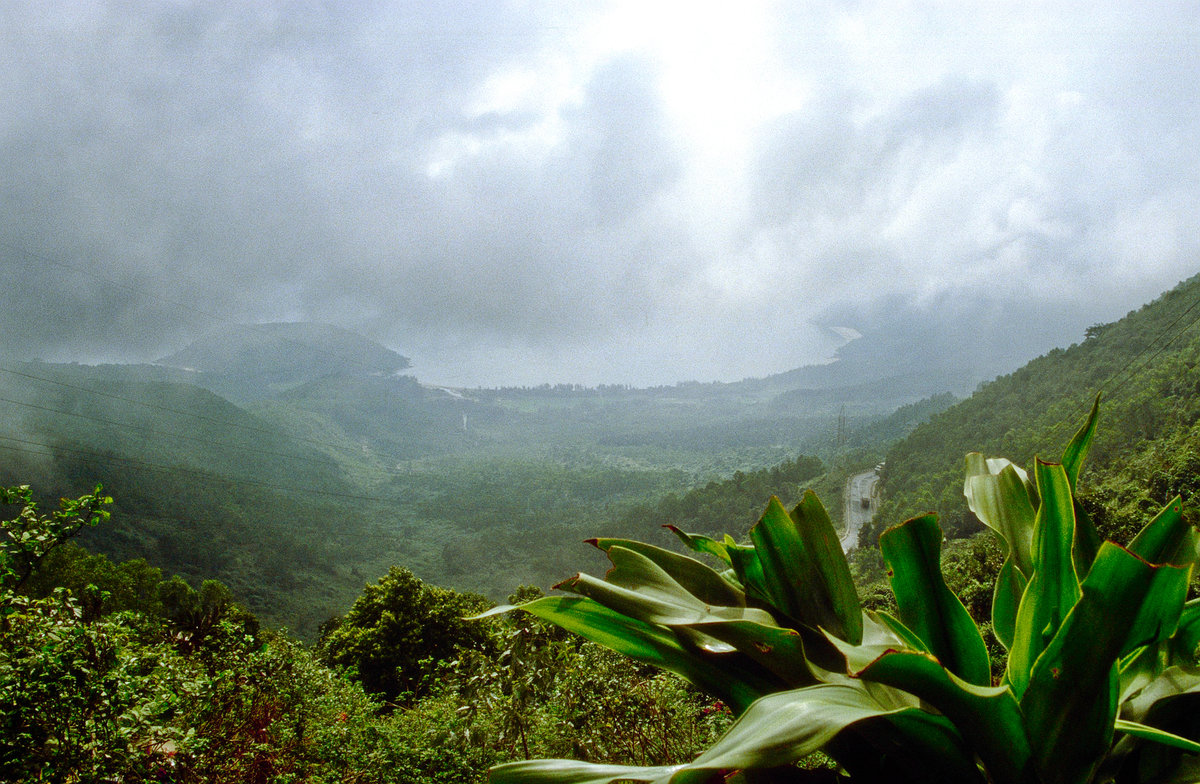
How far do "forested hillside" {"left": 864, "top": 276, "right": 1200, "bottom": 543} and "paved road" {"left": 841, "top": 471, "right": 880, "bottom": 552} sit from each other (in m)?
2.61

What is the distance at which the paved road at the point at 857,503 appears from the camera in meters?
45.0

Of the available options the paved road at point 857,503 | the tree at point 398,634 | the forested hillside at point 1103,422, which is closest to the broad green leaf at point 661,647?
the tree at point 398,634

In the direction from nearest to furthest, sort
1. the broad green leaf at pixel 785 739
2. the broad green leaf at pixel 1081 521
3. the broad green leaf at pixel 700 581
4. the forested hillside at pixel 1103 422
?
1. the broad green leaf at pixel 785 739
2. the broad green leaf at pixel 700 581
3. the broad green leaf at pixel 1081 521
4. the forested hillside at pixel 1103 422

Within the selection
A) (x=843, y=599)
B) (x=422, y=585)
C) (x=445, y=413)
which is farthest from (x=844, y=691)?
(x=445, y=413)

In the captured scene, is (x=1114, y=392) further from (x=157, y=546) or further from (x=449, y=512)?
(x=449, y=512)

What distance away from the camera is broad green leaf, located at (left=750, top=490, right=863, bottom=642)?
0.91 m

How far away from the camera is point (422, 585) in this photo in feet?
44.9

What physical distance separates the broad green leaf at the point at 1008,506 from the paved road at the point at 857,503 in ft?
149

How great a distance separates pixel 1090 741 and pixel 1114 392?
1841 inches

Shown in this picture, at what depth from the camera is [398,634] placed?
12.4 metres

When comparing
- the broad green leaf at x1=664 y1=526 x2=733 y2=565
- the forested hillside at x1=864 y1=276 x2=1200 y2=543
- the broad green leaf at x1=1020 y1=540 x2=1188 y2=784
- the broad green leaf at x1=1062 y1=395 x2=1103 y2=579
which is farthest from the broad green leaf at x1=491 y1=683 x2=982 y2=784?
the forested hillside at x1=864 y1=276 x2=1200 y2=543

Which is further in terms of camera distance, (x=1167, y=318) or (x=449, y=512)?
(x=449, y=512)

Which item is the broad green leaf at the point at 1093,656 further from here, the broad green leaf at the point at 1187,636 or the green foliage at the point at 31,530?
the green foliage at the point at 31,530

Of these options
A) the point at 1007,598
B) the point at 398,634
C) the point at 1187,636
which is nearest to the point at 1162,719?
the point at 1187,636
